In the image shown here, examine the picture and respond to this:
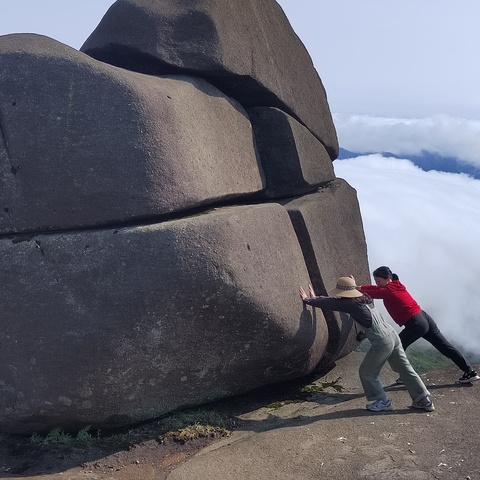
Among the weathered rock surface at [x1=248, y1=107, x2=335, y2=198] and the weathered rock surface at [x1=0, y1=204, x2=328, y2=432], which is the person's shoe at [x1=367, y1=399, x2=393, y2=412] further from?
the weathered rock surface at [x1=248, y1=107, x2=335, y2=198]

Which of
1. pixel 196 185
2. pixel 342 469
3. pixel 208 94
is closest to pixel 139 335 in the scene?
pixel 196 185

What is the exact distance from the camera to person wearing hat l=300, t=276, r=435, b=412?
Result: 6.87 metres

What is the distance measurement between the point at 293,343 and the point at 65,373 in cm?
219

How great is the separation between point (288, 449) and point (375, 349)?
1443 millimetres

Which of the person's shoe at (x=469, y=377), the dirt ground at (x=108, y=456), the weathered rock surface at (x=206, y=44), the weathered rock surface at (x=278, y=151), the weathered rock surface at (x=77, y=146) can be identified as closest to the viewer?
the dirt ground at (x=108, y=456)

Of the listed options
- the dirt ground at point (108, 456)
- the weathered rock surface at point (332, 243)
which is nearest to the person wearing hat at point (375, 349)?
the weathered rock surface at point (332, 243)

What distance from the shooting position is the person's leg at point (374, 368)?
6.88 m

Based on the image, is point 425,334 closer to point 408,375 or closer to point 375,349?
point 408,375

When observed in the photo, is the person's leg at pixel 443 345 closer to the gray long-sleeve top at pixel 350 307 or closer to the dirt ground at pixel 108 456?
the gray long-sleeve top at pixel 350 307

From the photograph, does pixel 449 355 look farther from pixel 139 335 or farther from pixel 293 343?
pixel 139 335

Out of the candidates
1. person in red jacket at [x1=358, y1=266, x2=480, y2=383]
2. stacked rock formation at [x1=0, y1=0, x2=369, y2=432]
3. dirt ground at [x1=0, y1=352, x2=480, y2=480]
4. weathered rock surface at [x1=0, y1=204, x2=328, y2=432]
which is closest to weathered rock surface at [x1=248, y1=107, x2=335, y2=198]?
stacked rock formation at [x1=0, y1=0, x2=369, y2=432]

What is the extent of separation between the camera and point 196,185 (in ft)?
21.2

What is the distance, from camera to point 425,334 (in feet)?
24.9

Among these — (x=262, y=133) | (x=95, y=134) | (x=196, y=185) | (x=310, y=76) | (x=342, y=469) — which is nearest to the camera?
(x=342, y=469)
